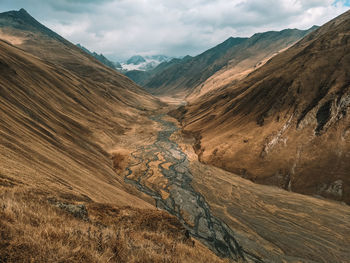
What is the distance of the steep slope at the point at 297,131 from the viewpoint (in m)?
38.8

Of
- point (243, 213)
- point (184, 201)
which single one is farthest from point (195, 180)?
point (243, 213)

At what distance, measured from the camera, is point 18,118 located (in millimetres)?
30312

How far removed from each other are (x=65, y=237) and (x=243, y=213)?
2957 cm

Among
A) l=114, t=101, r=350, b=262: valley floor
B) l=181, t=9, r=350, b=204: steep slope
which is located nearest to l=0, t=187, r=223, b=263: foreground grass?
l=114, t=101, r=350, b=262: valley floor

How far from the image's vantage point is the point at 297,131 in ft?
158

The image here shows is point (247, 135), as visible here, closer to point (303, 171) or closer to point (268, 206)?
point (303, 171)

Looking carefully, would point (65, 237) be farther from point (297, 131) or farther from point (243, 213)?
point (297, 131)

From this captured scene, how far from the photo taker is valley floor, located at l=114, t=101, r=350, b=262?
2328 cm

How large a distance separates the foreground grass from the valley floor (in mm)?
14468

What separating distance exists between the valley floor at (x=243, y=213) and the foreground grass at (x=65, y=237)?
47.5 ft

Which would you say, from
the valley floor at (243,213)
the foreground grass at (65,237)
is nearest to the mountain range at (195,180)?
the foreground grass at (65,237)

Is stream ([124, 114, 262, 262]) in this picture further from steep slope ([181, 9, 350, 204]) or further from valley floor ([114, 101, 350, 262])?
steep slope ([181, 9, 350, 204])

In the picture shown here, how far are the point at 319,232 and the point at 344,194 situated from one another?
11877 mm

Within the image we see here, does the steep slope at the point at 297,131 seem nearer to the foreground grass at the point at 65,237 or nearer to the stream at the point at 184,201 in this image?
the stream at the point at 184,201
